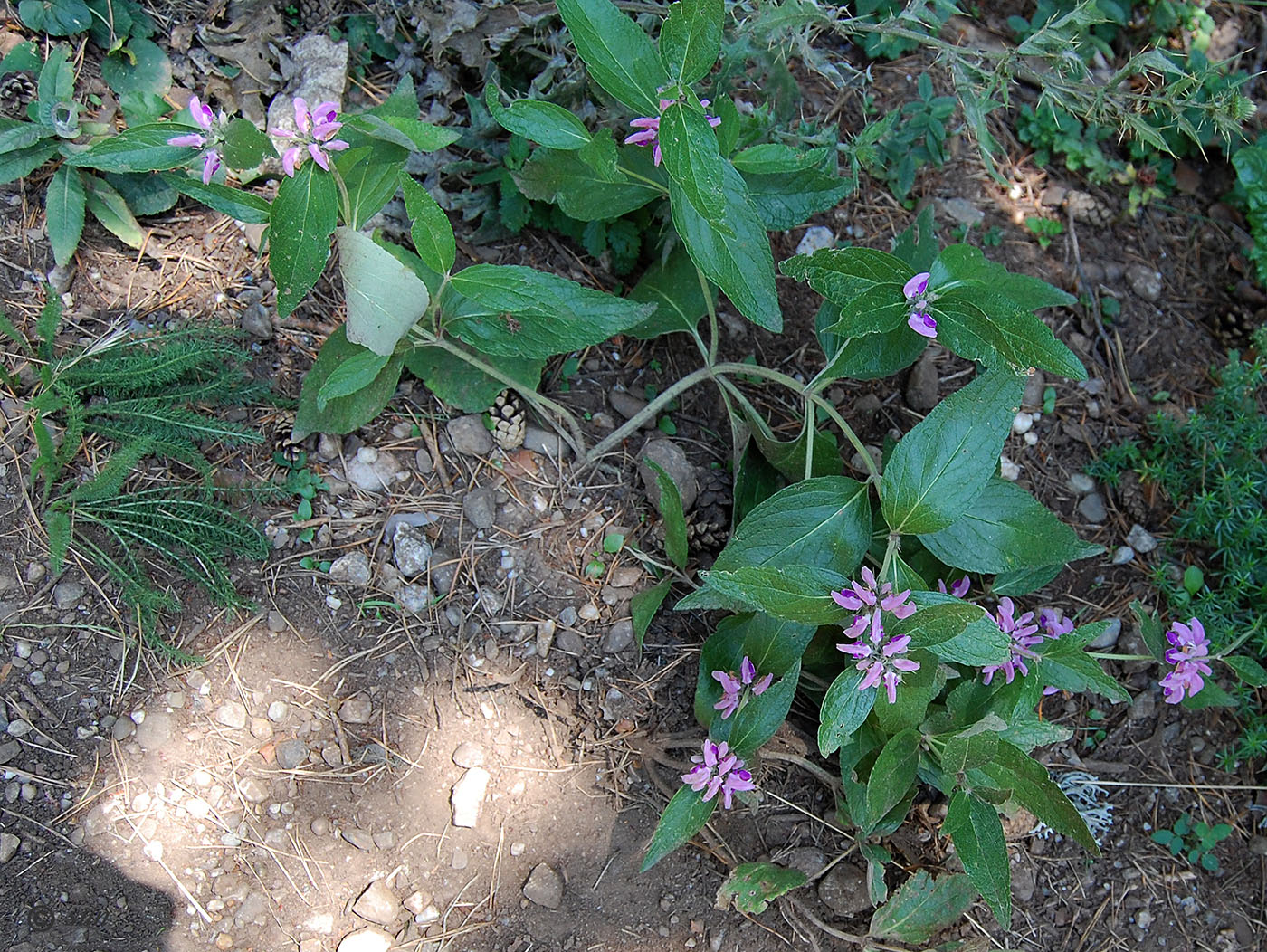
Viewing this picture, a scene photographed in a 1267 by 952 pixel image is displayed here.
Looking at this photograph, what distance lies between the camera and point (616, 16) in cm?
196

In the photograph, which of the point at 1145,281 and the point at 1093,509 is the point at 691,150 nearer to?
the point at 1093,509

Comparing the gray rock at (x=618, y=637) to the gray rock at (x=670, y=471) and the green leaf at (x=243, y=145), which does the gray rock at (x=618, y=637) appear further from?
the green leaf at (x=243, y=145)

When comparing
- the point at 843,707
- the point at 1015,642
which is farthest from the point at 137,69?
the point at 1015,642

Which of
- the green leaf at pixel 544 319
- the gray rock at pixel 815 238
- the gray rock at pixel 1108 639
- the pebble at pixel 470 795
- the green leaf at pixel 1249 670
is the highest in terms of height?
the green leaf at pixel 544 319

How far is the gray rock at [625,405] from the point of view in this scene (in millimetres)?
2621

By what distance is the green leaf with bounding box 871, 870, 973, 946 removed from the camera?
88.9 inches

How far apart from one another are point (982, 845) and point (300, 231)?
200 centimetres

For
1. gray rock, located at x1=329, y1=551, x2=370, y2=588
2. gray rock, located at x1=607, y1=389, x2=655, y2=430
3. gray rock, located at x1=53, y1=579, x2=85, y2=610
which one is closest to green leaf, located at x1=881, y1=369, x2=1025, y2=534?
gray rock, located at x1=607, y1=389, x2=655, y2=430

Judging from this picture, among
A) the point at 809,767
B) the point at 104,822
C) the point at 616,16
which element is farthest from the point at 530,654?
the point at 616,16

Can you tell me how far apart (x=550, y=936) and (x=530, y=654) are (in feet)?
2.20

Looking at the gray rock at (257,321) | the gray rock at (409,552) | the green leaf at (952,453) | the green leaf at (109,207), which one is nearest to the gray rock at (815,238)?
the green leaf at (952,453)

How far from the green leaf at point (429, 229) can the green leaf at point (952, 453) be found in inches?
43.5

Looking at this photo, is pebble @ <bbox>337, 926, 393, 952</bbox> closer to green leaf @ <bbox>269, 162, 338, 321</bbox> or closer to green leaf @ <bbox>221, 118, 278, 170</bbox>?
green leaf @ <bbox>269, 162, 338, 321</bbox>

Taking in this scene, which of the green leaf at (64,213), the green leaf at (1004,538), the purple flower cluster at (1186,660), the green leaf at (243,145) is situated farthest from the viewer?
the purple flower cluster at (1186,660)
